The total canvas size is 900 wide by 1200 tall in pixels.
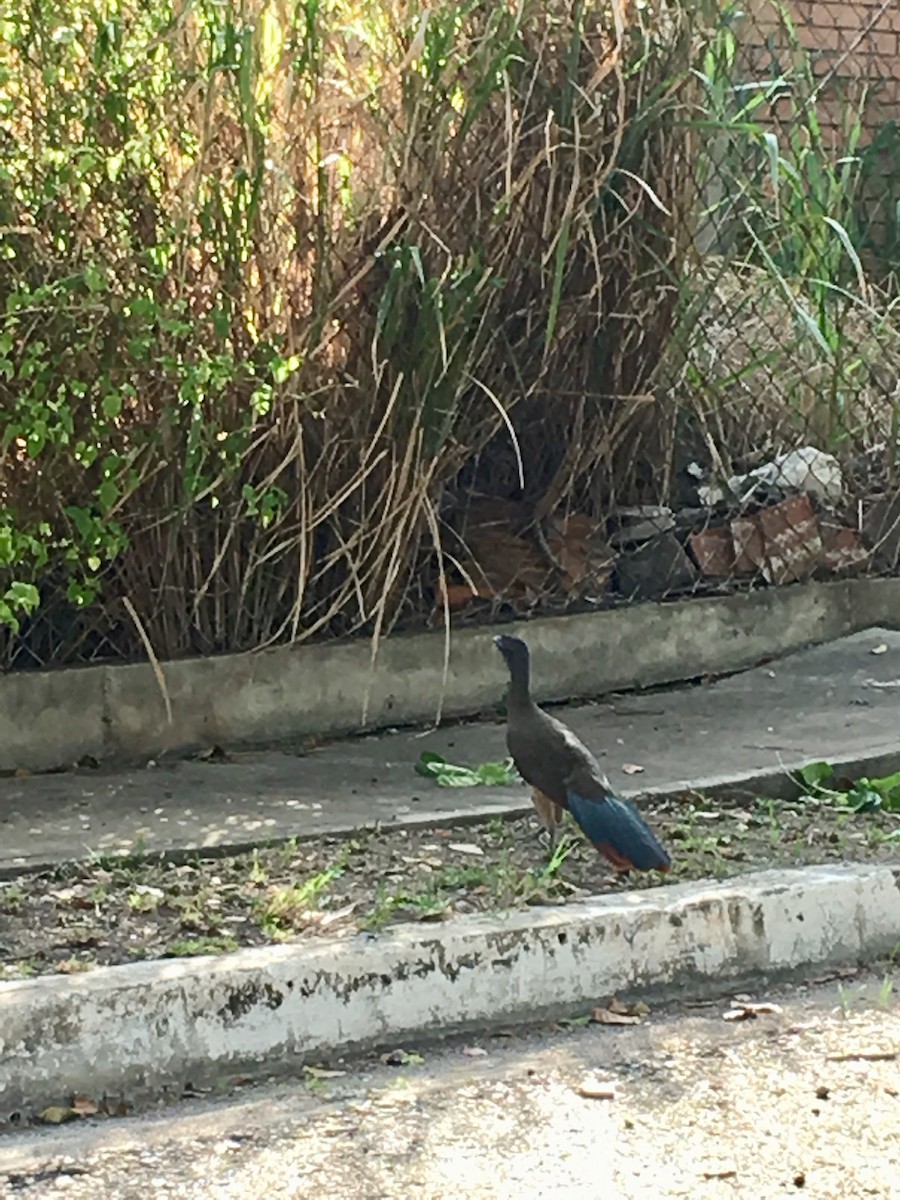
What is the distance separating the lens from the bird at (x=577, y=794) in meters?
3.49

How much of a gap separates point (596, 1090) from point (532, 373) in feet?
9.19

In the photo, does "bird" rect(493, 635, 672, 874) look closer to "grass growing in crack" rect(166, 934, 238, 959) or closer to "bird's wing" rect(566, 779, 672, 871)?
"bird's wing" rect(566, 779, 672, 871)

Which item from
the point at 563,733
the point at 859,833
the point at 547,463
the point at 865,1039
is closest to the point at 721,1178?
the point at 865,1039

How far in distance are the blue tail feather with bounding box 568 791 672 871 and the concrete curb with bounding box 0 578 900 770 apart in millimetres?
1502

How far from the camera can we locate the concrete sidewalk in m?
3.93

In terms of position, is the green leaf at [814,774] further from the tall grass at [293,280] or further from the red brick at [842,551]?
the red brick at [842,551]

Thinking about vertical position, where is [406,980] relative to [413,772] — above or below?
below

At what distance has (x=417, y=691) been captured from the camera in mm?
5047

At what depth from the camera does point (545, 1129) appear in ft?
8.78

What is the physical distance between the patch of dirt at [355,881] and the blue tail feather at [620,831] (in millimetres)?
88

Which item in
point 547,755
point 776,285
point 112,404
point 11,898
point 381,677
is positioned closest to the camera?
point 11,898

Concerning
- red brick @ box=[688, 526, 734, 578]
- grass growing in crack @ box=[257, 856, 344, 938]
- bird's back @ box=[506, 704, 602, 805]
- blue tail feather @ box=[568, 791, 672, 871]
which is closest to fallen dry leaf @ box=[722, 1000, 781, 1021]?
blue tail feather @ box=[568, 791, 672, 871]

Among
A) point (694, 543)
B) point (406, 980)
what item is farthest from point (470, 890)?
point (694, 543)

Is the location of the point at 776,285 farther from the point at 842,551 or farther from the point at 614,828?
the point at 614,828
